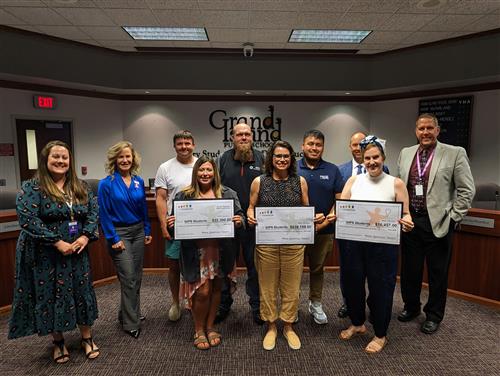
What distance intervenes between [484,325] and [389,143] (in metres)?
4.23

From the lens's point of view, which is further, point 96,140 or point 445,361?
point 96,140

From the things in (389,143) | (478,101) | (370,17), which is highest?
(370,17)

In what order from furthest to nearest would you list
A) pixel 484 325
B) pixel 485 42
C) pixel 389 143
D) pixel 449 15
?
pixel 389 143, pixel 485 42, pixel 449 15, pixel 484 325

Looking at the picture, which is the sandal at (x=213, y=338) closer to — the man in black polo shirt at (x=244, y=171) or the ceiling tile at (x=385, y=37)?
the man in black polo shirt at (x=244, y=171)

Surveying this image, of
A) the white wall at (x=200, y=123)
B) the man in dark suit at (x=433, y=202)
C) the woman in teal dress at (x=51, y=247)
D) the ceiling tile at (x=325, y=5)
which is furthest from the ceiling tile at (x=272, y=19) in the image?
the woman in teal dress at (x=51, y=247)

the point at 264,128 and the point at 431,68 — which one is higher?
the point at 431,68

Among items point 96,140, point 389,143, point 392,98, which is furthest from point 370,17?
point 96,140

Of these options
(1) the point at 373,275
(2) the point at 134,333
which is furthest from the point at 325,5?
(2) the point at 134,333

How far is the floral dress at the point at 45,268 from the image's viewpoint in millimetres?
1970

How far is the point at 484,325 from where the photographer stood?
2701 mm

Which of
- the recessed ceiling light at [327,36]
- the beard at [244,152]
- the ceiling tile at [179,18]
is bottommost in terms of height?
the beard at [244,152]

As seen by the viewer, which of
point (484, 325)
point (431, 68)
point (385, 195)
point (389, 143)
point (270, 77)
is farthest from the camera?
point (389, 143)

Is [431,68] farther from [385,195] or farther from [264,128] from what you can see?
[385,195]

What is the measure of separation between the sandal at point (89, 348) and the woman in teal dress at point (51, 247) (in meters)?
0.26
